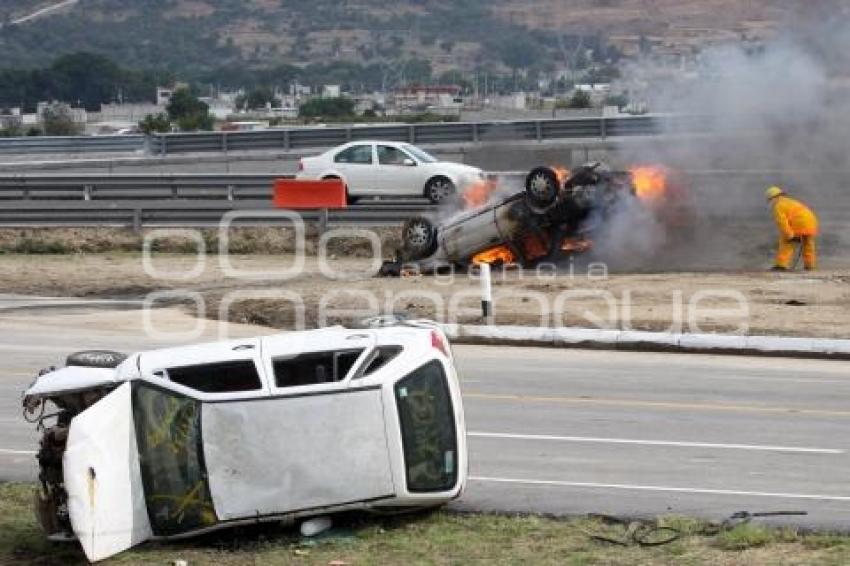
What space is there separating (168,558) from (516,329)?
10.3 meters

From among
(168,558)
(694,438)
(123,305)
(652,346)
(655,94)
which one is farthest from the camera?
(655,94)

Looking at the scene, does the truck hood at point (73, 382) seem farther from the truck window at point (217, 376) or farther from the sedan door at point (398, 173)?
the sedan door at point (398, 173)

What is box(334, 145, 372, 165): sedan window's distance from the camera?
34.4m

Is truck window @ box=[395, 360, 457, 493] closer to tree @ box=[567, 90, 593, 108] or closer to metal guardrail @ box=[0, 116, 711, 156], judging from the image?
A: metal guardrail @ box=[0, 116, 711, 156]

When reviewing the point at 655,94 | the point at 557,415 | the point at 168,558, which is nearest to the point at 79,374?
the point at 168,558

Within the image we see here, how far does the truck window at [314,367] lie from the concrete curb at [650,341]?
8.95m

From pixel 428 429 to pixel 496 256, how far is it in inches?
581

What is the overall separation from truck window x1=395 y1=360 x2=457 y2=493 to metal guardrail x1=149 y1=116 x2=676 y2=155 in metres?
28.1

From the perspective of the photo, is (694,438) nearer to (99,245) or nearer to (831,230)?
(831,230)

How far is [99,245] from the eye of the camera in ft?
104

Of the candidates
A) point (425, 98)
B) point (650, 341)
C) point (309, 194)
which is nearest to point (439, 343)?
point (650, 341)

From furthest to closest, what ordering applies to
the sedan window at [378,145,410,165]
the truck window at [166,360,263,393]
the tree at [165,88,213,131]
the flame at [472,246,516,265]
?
the tree at [165,88,213,131], the sedan window at [378,145,410,165], the flame at [472,246,516,265], the truck window at [166,360,263,393]

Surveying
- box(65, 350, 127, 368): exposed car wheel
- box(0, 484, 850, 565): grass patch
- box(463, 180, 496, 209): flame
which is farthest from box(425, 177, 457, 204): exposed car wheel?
box(0, 484, 850, 565): grass patch

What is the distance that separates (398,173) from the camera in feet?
111
